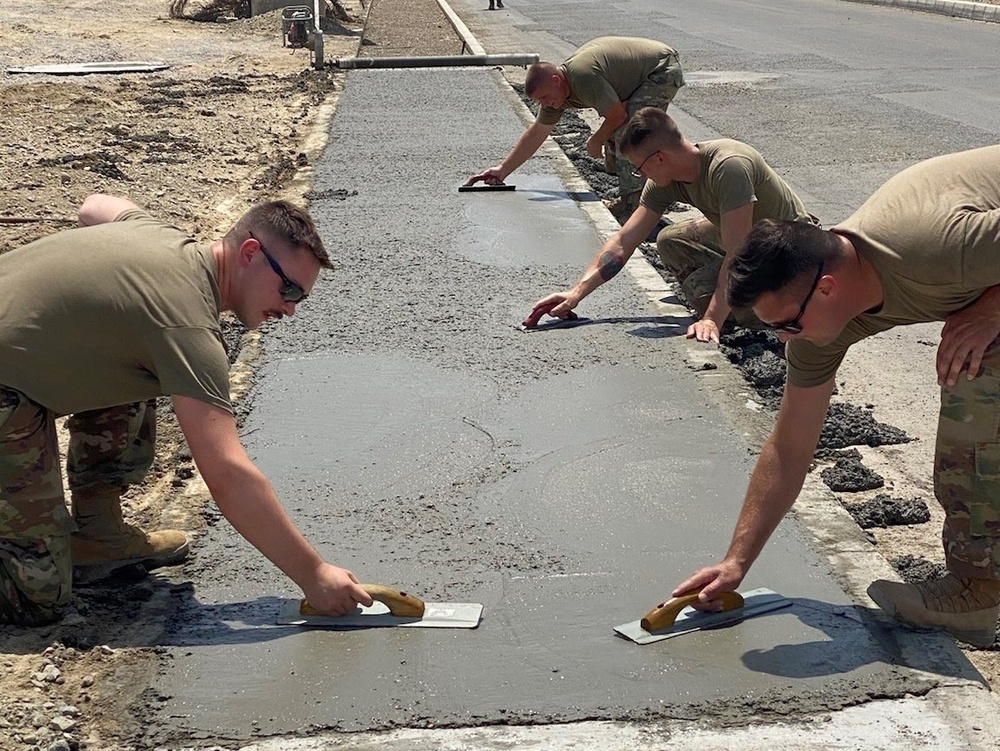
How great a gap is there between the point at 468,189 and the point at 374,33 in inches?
641

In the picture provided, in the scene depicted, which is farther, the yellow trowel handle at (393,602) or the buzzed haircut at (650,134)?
the buzzed haircut at (650,134)

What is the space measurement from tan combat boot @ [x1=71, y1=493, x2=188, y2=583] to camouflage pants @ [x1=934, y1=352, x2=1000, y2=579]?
241 centimetres

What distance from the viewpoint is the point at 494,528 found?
4.26 metres

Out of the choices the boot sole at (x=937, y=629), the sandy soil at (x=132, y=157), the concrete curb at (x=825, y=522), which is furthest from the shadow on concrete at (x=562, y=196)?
the boot sole at (x=937, y=629)

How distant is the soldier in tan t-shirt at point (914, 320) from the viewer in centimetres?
326

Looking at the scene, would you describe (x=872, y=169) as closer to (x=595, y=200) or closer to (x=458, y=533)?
(x=595, y=200)

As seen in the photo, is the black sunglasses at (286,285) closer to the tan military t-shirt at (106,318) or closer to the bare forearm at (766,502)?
the tan military t-shirt at (106,318)

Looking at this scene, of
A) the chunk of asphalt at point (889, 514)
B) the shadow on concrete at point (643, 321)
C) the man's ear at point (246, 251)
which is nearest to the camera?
the man's ear at point (246, 251)

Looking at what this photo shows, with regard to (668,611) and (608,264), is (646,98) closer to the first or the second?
(608,264)

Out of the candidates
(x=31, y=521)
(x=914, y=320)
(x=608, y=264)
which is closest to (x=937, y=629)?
(x=914, y=320)

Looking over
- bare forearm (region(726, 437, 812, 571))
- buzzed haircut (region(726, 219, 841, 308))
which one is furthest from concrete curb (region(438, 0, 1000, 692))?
buzzed haircut (region(726, 219, 841, 308))

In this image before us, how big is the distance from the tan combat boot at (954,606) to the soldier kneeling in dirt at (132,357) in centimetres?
156

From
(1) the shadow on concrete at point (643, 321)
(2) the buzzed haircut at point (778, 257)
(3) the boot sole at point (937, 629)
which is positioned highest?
(2) the buzzed haircut at point (778, 257)

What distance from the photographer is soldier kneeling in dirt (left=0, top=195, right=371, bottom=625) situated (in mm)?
3258
